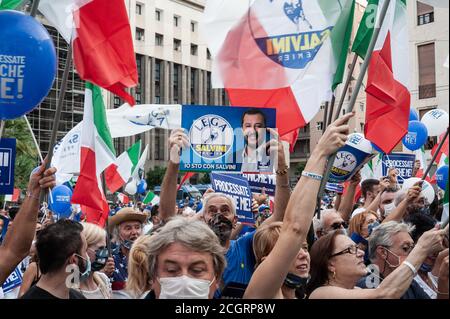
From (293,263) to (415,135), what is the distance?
753cm

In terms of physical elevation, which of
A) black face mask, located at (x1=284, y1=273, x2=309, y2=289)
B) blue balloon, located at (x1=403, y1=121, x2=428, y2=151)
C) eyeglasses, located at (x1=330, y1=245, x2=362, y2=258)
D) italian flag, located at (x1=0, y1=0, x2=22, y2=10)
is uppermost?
italian flag, located at (x1=0, y1=0, x2=22, y2=10)

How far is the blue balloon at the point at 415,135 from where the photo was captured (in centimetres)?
986

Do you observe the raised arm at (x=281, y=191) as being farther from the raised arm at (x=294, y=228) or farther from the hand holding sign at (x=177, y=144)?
the raised arm at (x=294, y=228)

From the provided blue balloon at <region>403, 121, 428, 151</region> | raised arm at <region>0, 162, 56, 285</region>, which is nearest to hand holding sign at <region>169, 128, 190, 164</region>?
raised arm at <region>0, 162, 56, 285</region>

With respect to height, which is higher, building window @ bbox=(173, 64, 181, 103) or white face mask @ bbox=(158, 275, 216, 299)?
building window @ bbox=(173, 64, 181, 103)

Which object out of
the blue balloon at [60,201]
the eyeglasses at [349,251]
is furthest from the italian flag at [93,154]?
the blue balloon at [60,201]

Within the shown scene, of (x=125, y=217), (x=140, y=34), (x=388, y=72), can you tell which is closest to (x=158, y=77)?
(x=140, y=34)

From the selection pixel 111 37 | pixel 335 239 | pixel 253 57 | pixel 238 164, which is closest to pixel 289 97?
pixel 253 57

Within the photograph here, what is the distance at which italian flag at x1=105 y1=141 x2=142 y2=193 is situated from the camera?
10.4 metres

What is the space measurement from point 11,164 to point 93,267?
102cm

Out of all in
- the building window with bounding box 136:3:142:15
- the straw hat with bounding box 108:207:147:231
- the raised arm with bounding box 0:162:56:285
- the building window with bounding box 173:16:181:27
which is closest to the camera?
the raised arm with bounding box 0:162:56:285

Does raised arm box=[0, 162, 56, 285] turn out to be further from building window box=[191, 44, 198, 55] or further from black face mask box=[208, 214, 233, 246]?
building window box=[191, 44, 198, 55]

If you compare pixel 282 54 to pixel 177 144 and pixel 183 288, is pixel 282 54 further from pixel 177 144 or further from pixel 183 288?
pixel 183 288

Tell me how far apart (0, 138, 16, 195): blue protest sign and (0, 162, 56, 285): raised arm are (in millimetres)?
726
